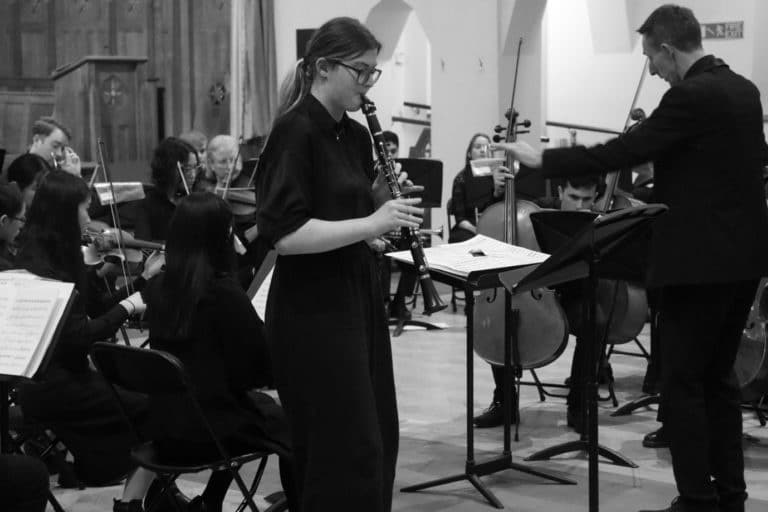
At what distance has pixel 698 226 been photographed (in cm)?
321

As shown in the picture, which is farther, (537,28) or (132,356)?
(537,28)

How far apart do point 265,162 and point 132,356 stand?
684mm

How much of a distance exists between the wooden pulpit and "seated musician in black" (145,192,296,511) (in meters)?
7.25

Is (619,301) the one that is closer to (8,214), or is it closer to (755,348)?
(755,348)

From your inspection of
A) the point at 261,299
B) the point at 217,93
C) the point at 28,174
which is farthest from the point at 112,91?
the point at 261,299

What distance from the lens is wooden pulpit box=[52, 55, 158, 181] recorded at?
398 inches

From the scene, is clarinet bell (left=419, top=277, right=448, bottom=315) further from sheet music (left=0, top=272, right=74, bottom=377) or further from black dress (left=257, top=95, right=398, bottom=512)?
sheet music (left=0, top=272, right=74, bottom=377)

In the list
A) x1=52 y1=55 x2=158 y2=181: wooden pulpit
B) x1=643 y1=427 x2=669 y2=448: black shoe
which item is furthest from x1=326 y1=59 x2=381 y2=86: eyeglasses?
x1=52 y1=55 x2=158 y2=181: wooden pulpit

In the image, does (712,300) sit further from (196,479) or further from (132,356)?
(196,479)

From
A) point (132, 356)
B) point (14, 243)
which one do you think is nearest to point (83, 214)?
point (14, 243)

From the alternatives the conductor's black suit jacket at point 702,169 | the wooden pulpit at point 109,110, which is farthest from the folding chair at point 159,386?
the wooden pulpit at point 109,110

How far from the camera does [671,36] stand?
3311 mm

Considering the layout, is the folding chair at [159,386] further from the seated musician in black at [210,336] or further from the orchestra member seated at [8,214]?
the orchestra member seated at [8,214]

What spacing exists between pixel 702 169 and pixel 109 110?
26.2ft
